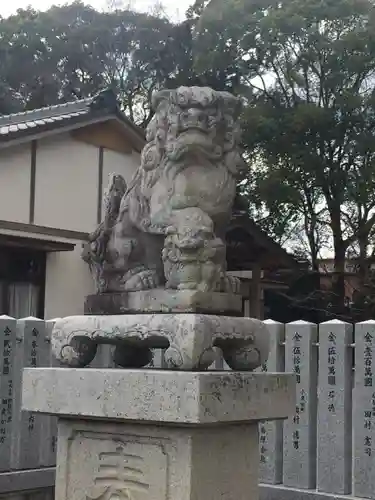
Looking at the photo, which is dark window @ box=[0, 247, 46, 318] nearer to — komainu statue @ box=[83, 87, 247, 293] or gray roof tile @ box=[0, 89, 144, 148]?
gray roof tile @ box=[0, 89, 144, 148]

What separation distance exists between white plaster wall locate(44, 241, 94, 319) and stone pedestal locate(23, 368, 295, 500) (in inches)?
434

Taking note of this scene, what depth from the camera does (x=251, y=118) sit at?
18.2m

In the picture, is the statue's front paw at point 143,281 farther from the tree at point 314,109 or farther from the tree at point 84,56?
the tree at point 84,56

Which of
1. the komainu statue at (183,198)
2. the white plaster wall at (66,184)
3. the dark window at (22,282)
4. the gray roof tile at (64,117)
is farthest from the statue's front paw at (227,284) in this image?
the white plaster wall at (66,184)

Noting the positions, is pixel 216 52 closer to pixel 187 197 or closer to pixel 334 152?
pixel 334 152

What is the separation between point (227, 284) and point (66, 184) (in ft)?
38.0

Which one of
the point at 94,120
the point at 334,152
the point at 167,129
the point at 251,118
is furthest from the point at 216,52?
the point at 167,129

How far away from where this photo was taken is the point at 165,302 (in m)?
3.53

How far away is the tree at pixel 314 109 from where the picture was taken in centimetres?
1761

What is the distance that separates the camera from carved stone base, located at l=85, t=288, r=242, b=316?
347 cm

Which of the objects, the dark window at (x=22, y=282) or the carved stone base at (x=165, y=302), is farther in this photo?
the dark window at (x=22, y=282)

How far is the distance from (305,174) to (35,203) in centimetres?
675

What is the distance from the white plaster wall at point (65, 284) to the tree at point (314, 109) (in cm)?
505

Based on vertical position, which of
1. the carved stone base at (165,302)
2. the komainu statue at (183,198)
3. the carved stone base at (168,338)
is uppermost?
the komainu statue at (183,198)
